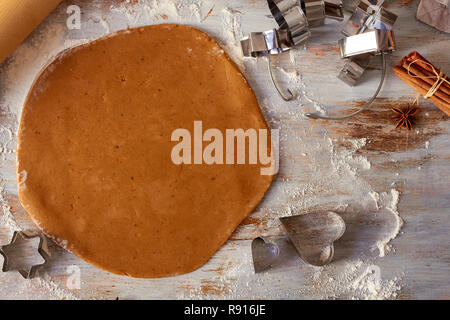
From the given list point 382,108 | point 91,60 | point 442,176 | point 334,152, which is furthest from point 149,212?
point 442,176

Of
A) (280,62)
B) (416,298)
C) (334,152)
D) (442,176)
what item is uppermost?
(280,62)

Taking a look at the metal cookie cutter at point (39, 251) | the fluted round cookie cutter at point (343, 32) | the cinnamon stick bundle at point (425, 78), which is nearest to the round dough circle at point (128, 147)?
the metal cookie cutter at point (39, 251)

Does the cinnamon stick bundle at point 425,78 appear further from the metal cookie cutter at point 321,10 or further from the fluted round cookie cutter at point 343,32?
the metal cookie cutter at point 321,10

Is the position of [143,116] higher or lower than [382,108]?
higher

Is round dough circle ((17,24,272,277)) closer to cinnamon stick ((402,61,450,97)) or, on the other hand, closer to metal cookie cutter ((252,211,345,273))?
metal cookie cutter ((252,211,345,273))

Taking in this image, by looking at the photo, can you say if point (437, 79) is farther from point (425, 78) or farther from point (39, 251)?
point (39, 251)

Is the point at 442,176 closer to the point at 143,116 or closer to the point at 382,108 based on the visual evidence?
the point at 382,108

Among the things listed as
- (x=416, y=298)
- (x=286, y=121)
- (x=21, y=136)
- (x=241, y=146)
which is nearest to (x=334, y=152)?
(x=286, y=121)

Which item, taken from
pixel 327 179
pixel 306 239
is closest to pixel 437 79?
pixel 327 179

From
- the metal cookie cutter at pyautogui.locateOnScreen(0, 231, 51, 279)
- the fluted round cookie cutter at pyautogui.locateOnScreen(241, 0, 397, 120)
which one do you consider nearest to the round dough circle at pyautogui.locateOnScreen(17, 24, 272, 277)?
the metal cookie cutter at pyautogui.locateOnScreen(0, 231, 51, 279)
